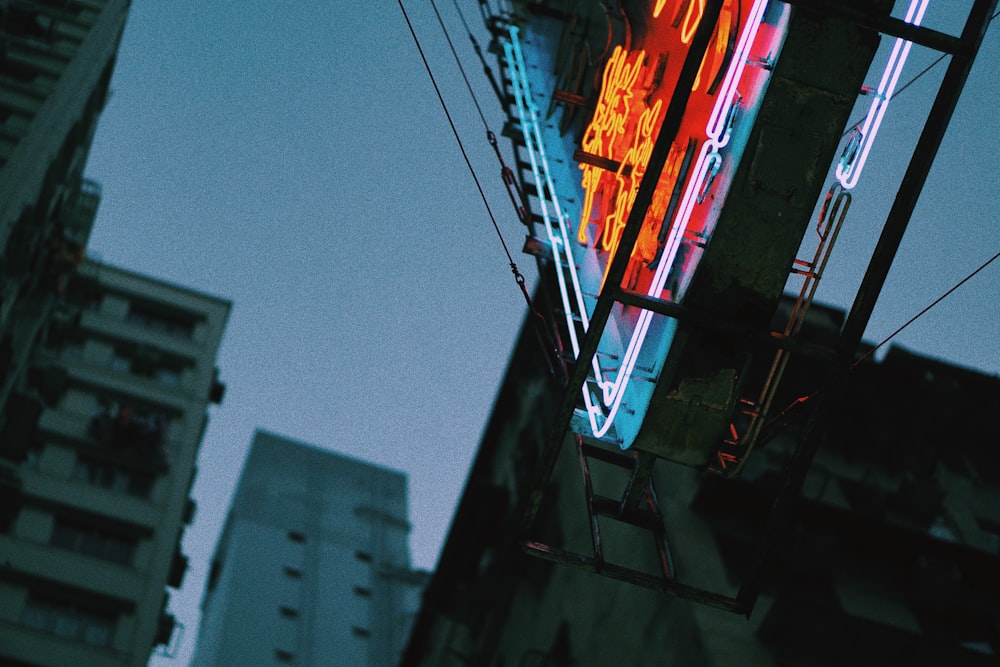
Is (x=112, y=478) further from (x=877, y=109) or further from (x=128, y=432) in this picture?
(x=877, y=109)

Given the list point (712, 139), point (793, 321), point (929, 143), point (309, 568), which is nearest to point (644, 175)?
point (712, 139)

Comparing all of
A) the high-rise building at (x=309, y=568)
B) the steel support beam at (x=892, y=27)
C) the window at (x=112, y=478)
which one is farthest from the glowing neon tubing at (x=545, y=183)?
the high-rise building at (x=309, y=568)

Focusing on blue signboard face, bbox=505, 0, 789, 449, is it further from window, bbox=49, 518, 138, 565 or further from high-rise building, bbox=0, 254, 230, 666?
window, bbox=49, 518, 138, 565

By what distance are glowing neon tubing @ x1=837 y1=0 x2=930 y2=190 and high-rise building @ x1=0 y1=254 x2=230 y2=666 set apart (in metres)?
31.3

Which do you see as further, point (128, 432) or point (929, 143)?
point (128, 432)

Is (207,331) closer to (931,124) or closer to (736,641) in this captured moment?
(736,641)

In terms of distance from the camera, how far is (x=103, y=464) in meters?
41.0

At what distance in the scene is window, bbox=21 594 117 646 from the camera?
34781 mm

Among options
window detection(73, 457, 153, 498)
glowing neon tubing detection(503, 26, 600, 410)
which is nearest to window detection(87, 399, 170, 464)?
window detection(73, 457, 153, 498)

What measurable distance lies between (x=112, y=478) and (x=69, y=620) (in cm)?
672

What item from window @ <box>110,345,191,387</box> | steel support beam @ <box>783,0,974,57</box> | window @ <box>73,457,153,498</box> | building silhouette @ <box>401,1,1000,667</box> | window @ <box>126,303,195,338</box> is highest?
steel support beam @ <box>783,0,974,57</box>

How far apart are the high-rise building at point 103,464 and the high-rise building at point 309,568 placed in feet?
52.3

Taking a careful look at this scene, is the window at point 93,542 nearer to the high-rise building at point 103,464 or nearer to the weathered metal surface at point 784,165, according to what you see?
the high-rise building at point 103,464

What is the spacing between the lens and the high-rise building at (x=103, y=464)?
3516 cm
